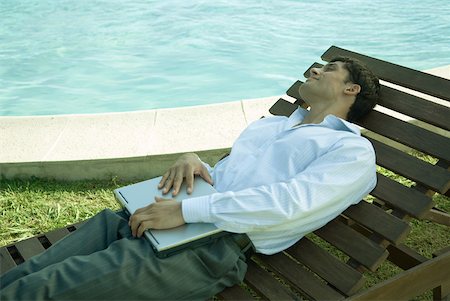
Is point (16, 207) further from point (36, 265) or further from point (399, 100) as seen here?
point (399, 100)

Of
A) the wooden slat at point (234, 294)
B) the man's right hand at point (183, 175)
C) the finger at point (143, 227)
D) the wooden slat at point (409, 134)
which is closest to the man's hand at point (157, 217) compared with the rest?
the finger at point (143, 227)

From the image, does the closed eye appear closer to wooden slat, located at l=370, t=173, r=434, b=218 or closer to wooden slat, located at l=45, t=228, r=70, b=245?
wooden slat, located at l=370, t=173, r=434, b=218

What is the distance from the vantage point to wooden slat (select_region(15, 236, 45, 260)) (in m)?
3.01

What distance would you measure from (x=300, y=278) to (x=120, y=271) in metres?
0.81

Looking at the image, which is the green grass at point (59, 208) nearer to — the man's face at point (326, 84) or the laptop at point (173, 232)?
the man's face at point (326, 84)

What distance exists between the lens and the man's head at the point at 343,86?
3.24 meters

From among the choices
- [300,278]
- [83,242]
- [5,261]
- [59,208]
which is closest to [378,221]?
[300,278]

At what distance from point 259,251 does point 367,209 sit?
1.87 feet

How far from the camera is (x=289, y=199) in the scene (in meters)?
2.57

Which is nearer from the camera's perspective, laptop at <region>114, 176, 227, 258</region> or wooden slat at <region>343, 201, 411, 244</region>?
laptop at <region>114, 176, 227, 258</region>

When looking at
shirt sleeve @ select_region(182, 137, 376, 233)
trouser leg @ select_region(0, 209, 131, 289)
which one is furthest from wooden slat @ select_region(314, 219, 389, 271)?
trouser leg @ select_region(0, 209, 131, 289)

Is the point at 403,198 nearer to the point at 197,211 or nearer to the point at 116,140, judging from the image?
the point at 197,211

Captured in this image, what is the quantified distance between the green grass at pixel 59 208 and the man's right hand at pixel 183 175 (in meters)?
1.19

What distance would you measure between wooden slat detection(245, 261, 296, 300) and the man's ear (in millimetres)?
1073
